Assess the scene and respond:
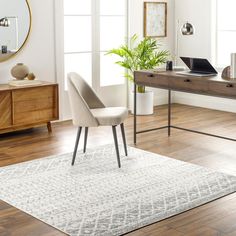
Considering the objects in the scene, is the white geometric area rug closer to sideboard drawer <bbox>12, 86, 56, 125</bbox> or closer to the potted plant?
sideboard drawer <bbox>12, 86, 56, 125</bbox>

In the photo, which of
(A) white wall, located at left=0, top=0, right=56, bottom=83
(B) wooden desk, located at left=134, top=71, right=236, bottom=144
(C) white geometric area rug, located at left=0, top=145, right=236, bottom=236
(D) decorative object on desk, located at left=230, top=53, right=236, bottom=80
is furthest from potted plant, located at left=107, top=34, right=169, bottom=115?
(D) decorative object on desk, located at left=230, top=53, right=236, bottom=80

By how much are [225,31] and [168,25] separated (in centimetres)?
90

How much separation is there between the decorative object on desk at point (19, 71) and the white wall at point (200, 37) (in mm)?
2811

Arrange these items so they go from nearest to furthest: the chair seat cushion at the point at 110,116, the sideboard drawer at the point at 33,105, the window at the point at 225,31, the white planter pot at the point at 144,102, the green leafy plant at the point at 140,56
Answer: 1. the chair seat cushion at the point at 110,116
2. the sideboard drawer at the point at 33,105
3. the green leafy plant at the point at 140,56
4. the white planter pot at the point at 144,102
5. the window at the point at 225,31

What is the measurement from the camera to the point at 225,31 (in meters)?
7.54

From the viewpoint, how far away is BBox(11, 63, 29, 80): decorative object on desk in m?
6.11

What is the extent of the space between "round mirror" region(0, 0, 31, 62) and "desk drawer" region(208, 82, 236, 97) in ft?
8.30

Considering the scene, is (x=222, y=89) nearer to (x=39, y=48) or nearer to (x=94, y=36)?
(x=39, y=48)

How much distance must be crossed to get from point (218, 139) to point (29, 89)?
2.16 meters

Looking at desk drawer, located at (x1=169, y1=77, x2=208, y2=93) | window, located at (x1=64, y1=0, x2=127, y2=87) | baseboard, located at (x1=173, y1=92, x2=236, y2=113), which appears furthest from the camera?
baseboard, located at (x1=173, y1=92, x2=236, y2=113)

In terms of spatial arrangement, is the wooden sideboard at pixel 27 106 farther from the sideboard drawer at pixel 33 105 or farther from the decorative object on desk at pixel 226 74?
the decorative object on desk at pixel 226 74

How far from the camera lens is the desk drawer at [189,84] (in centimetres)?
492

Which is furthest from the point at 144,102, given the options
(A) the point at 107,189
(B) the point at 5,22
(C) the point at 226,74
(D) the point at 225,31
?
(A) the point at 107,189

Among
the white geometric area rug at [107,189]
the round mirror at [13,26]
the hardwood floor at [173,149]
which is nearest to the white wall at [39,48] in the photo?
the round mirror at [13,26]
